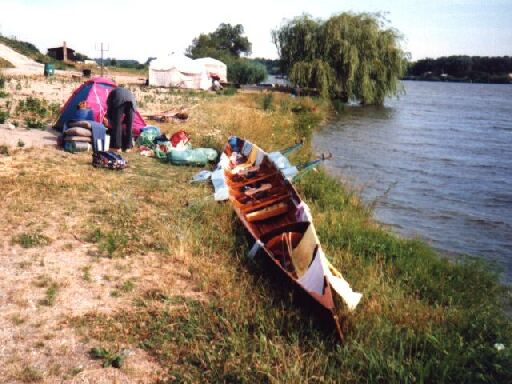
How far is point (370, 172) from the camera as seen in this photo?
48.1 ft

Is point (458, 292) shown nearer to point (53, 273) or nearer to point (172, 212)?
point (172, 212)

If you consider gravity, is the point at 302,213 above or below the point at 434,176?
above

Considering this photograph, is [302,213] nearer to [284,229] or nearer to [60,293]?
[284,229]

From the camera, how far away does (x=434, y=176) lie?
1465 cm

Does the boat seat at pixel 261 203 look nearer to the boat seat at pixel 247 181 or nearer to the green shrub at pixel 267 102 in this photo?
the boat seat at pixel 247 181

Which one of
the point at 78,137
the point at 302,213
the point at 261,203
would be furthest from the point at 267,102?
the point at 302,213

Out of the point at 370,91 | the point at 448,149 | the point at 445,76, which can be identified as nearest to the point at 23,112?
the point at 448,149

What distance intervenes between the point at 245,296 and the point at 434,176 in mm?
11748

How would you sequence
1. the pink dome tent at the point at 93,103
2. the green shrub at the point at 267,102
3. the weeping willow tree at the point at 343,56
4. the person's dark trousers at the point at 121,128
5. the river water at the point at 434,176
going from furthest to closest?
the weeping willow tree at the point at 343,56 → the green shrub at the point at 267,102 → the pink dome tent at the point at 93,103 → the person's dark trousers at the point at 121,128 → the river water at the point at 434,176

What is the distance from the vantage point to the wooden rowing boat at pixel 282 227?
4.53 m

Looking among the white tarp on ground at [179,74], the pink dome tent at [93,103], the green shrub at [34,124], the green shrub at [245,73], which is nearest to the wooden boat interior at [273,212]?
the pink dome tent at [93,103]

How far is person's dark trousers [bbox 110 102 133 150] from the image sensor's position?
36.3 ft

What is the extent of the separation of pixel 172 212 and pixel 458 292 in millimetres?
4501

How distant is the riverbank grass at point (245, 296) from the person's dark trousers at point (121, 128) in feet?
7.27
